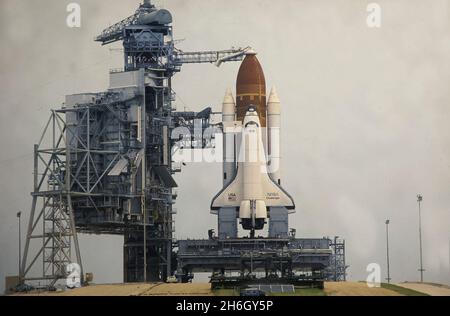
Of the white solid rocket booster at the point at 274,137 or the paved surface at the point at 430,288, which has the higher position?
the white solid rocket booster at the point at 274,137

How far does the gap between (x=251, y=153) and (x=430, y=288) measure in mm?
37731

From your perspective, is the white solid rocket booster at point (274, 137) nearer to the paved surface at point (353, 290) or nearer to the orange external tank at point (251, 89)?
the orange external tank at point (251, 89)

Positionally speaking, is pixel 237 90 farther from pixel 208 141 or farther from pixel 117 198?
pixel 117 198

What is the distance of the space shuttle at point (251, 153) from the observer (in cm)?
14250

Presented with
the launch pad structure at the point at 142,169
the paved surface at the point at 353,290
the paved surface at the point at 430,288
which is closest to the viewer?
the paved surface at the point at 353,290

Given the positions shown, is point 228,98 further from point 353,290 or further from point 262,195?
point 353,290

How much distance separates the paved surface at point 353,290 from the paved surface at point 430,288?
3.22m

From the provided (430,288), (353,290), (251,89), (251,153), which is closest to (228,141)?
(251,153)

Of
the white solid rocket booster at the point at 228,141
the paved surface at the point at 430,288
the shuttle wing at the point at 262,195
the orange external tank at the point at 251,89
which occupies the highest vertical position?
the orange external tank at the point at 251,89

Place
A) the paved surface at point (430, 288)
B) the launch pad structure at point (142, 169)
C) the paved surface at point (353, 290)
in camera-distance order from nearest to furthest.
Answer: the paved surface at point (353, 290), the paved surface at point (430, 288), the launch pad structure at point (142, 169)

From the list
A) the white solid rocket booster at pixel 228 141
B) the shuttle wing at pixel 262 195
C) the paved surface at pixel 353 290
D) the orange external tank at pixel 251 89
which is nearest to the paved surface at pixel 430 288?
the paved surface at pixel 353 290
